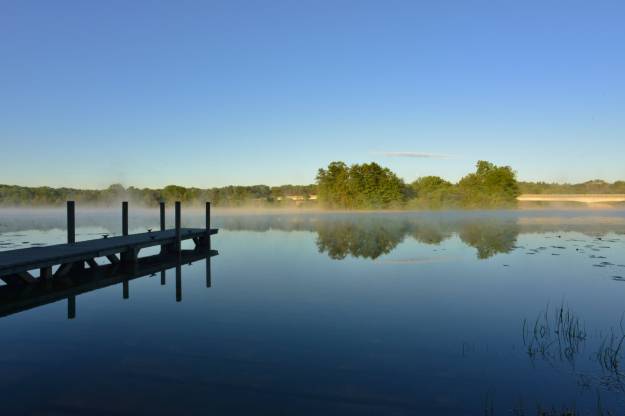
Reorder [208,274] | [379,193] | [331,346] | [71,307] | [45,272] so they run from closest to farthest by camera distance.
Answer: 1. [331,346]
2. [71,307]
3. [45,272]
4. [208,274]
5. [379,193]

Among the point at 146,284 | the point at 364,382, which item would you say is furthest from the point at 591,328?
the point at 146,284

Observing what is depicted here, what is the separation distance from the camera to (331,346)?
871 centimetres

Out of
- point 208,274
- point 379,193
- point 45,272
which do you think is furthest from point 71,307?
point 379,193

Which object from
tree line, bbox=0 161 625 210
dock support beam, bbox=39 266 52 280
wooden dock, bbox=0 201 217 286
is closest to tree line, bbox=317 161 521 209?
tree line, bbox=0 161 625 210

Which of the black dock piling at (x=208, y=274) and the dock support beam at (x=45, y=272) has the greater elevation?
the dock support beam at (x=45, y=272)

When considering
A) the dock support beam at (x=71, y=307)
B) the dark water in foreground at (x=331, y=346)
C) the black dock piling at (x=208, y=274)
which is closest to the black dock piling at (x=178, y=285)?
the dark water in foreground at (x=331, y=346)

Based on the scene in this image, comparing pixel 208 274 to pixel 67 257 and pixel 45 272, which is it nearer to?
pixel 67 257

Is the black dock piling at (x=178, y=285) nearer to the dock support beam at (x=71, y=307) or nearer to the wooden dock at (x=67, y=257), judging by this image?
the wooden dock at (x=67, y=257)

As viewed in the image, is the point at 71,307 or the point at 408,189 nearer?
the point at 71,307

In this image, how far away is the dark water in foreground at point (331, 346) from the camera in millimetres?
6379

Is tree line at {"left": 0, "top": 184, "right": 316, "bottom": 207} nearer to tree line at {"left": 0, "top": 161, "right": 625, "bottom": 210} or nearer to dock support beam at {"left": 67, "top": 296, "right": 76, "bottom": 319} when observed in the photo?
tree line at {"left": 0, "top": 161, "right": 625, "bottom": 210}

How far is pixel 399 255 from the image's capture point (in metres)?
22.3

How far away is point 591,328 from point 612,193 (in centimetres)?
16888

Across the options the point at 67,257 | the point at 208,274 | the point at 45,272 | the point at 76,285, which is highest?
the point at 67,257
